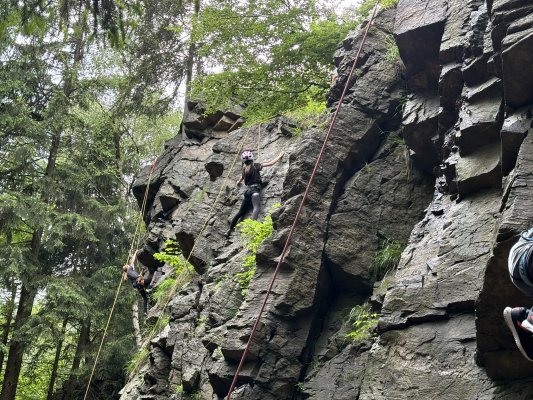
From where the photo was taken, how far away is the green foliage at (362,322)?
7973 mm

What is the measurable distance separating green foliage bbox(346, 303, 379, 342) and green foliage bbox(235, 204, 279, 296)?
6.47 feet

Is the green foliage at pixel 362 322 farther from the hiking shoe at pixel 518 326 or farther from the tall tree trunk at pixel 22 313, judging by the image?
the tall tree trunk at pixel 22 313

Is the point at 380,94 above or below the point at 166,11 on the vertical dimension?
below

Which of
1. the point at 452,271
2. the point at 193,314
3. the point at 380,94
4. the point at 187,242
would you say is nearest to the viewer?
the point at 452,271

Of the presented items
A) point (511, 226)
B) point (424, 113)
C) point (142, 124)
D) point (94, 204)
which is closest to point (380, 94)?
point (424, 113)

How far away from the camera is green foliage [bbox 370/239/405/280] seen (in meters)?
8.81

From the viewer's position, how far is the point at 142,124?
80.3 ft

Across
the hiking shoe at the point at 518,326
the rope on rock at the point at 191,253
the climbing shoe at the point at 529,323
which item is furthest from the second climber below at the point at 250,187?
the climbing shoe at the point at 529,323

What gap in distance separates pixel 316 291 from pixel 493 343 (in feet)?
11.2

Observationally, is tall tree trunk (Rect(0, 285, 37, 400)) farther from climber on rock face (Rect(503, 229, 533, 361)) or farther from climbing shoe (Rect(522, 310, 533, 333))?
climbing shoe (Rect(522, 310, 533, 333))

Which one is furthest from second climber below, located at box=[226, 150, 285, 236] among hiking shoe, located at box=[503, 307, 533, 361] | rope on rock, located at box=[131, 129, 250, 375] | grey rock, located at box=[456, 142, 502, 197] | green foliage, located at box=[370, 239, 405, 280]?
hiking shoe, located at box=[503, 307, 533, 361]

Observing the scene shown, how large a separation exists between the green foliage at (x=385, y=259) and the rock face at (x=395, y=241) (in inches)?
2.7

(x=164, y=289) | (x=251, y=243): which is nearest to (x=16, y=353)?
(x=164, y=289)

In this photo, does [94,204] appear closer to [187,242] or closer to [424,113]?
[187,242]
